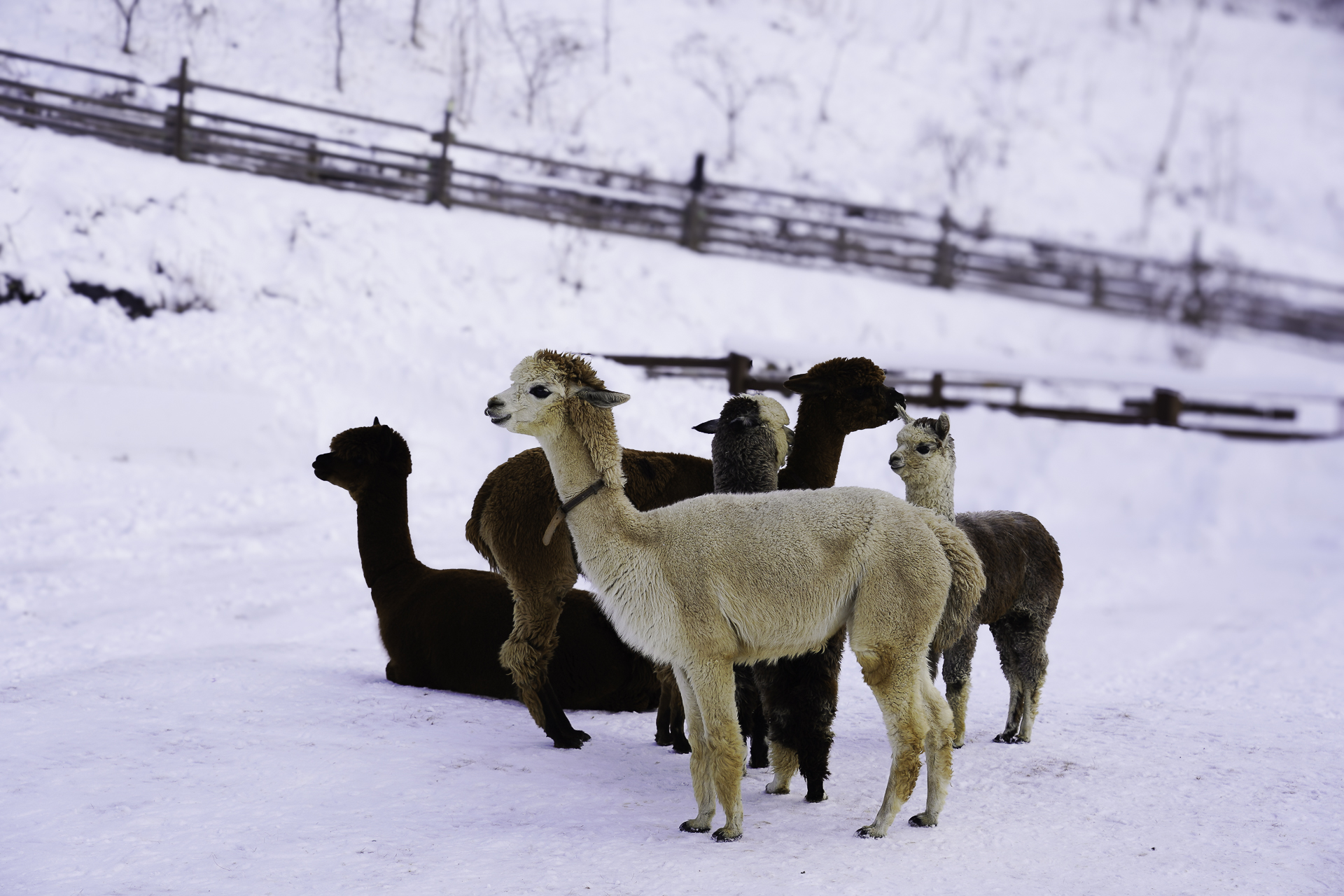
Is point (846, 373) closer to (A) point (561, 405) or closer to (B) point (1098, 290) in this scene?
(A) point (561, 405)

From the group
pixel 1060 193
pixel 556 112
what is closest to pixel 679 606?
pixel 556 112

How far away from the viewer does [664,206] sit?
17031 mm

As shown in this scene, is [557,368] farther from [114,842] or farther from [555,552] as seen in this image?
[114,842]

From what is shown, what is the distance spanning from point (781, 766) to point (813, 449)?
123cm

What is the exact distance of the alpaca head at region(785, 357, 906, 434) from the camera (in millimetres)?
4266

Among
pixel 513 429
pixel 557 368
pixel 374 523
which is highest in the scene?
pixel 557 368

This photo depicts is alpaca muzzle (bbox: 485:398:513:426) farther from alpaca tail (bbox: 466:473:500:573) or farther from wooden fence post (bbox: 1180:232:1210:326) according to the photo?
wooden fence post (bbox: 1180:232:1210:326)

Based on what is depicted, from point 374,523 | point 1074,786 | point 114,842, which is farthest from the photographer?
point 374,523

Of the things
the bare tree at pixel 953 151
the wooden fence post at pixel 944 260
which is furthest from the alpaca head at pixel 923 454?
the bare tree at pixel 953 151

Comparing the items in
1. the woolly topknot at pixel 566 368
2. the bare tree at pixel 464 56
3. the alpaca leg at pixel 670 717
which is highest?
the bare tree at pixel 464 56

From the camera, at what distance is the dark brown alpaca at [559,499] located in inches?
169

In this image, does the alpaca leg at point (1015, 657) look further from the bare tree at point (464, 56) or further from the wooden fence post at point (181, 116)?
the wooden fence post at point (181, 116)

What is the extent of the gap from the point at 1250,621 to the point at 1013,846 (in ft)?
16.9

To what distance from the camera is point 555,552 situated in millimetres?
4531
